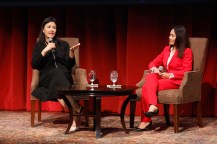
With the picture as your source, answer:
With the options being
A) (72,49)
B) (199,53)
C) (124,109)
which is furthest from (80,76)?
(199,53)

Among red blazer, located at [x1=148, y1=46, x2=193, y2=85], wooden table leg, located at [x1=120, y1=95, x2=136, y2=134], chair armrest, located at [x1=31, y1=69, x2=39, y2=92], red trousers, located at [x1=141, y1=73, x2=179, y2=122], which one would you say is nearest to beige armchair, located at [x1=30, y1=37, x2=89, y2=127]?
chair armrest, located at [x1=31, y1=69, x2=39, y2=92]

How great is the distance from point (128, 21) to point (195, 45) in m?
1.04

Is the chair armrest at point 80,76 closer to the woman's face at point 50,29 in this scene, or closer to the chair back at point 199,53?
the woman's face at point 50,29

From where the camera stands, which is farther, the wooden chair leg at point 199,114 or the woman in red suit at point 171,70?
the wooden chair leg at point 199,114

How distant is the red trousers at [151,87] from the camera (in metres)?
4.80

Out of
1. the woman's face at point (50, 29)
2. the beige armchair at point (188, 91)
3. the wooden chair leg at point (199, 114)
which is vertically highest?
the woman's face at point (50, 29)

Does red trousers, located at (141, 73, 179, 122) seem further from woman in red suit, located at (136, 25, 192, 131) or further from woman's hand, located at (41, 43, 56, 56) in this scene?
woman's hand, located at (41, 43, 56, 56)

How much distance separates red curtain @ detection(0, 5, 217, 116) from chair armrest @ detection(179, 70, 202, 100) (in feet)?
2.78

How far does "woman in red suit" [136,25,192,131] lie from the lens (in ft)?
16.1

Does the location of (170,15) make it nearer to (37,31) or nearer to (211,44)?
(211,44)

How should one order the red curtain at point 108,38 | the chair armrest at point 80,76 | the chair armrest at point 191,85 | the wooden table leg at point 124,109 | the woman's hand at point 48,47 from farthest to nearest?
1. the red curtain at point 108,38
2. the chair armrest at point 80,76
3. the woman's hand at point 48,47
4. the chair armrest at point 191,85
5. the wooden table leg at point 124,109

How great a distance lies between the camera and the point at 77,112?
493 centimetres

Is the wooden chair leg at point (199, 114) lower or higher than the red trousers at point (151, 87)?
lower

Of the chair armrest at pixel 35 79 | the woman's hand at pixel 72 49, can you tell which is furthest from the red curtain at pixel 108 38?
the chair armrest at pixel 35 79
